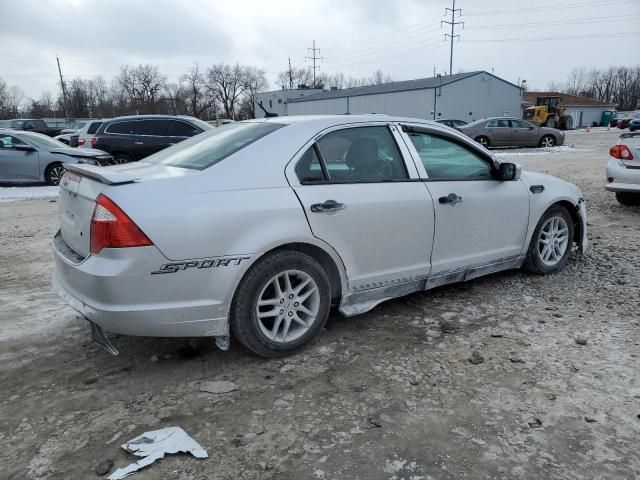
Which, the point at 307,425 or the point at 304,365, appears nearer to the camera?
the point at 307,425

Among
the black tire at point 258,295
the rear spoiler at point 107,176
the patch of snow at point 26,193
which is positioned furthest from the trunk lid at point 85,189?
the patch of snow at point 26,193

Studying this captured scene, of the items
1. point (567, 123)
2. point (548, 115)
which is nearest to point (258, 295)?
point (548, 115)

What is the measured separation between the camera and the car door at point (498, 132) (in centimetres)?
2245

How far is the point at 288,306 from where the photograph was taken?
133 inches

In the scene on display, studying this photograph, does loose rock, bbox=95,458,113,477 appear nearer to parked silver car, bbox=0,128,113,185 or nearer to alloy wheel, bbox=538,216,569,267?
alloy wheel, bbox=538,216,569,267

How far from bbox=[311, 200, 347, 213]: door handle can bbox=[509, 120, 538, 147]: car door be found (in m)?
21.5

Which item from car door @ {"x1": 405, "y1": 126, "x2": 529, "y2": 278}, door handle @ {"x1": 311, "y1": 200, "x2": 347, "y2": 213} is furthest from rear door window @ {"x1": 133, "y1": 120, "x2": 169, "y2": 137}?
door handle @ {"x1": 311, "y1": 200, "x2": 347, "y2": 213}

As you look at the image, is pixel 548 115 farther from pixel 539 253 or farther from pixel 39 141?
pixel 539 253

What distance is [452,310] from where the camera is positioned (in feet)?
13.9

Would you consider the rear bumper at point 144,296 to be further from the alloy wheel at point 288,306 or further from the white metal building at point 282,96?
the white metal building at point 282,96

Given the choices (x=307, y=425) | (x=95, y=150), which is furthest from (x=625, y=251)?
(x=95, y=150)

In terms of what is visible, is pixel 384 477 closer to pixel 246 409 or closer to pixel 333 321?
pixel 246 409

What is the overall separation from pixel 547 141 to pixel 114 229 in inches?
953

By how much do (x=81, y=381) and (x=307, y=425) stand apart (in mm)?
1482
